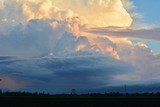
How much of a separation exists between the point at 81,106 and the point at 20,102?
20.1 m

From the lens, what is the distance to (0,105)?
493 ft

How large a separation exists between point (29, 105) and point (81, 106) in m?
15.2

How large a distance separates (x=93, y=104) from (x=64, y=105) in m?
8.69

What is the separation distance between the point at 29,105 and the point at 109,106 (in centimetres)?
2297

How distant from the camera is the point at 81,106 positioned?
145750 mm

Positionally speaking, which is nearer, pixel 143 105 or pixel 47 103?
pixel 143 105

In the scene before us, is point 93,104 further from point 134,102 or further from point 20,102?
point 20,102

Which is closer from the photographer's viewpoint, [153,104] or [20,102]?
[153,104]

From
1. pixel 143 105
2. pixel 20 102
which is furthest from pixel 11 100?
pixel 143 105

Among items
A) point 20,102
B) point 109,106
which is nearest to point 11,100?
point 20,102

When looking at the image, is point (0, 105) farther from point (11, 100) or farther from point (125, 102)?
point (125, 102)

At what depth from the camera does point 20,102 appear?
154375mm

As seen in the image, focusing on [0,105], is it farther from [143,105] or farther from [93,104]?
[143,105]

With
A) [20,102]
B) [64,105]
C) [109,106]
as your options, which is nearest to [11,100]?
[20,102]
